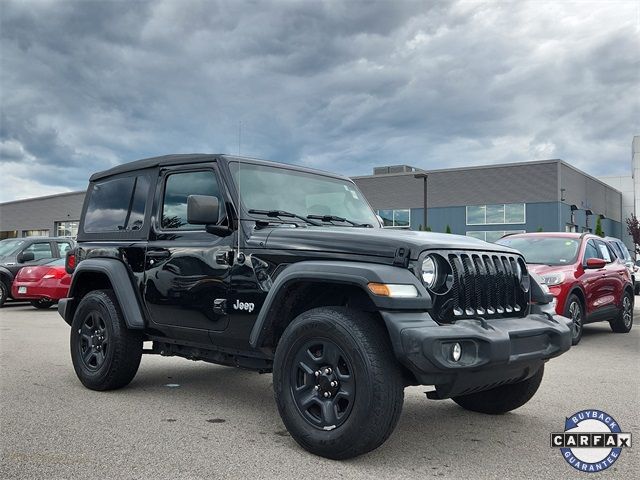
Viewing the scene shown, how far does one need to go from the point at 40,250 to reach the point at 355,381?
1360 centimetres

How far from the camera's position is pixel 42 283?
14016mm

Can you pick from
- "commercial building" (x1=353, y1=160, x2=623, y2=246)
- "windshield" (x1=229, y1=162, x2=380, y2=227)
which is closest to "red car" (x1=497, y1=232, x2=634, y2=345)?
"windshield" (x1=229, y1=162, x2=380, y2=227)

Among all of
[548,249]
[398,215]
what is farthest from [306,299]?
[398,215]

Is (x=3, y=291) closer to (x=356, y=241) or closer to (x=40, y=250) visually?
(x=40, y=250)

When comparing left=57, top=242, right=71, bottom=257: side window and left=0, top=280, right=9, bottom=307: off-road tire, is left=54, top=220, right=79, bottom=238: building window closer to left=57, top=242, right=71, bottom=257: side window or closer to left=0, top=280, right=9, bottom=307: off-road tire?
left=57, top=242, right=71, bottom=257: side window

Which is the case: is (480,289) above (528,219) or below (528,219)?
below

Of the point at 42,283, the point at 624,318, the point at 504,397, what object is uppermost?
the point at 42,283

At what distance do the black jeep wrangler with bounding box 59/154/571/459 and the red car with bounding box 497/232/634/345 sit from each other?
453 centimetres

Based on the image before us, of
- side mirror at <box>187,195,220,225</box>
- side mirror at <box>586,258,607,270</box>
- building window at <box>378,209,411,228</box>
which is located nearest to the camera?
side mirror at <box>187,195,220,225</box>

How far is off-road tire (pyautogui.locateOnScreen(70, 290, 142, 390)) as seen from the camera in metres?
5.58

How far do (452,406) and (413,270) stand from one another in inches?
83.2

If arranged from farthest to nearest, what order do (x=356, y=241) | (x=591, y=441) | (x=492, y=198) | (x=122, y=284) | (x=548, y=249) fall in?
1. (x=492, y=198)
2. (x=548, y=249)
3. (x=122, y=284)
4. (x=591, y=441)
5. (x=356, y=241)

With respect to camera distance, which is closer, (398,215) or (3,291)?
(3,291)

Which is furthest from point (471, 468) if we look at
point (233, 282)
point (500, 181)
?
point (500, 181)
